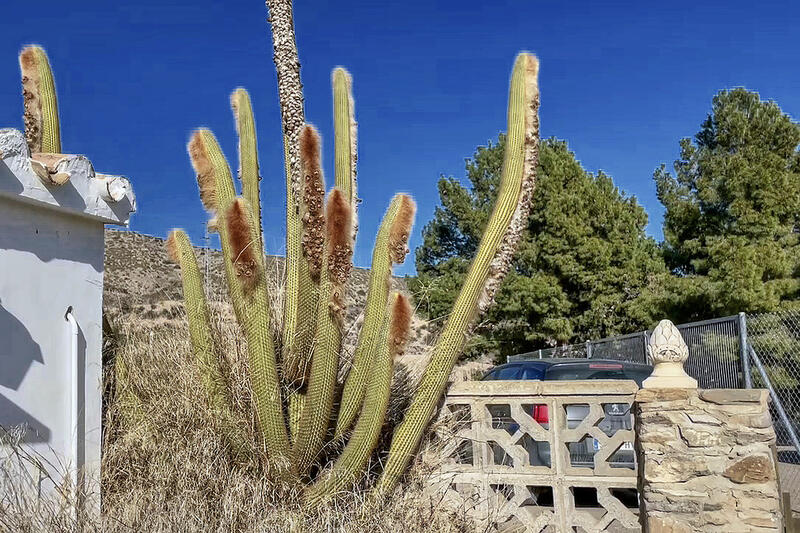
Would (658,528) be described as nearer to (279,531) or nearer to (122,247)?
(279,531)

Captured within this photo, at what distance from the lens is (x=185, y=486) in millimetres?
5238

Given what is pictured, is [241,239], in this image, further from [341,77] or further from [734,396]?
[734,396]

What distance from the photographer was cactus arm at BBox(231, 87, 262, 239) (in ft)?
22.7

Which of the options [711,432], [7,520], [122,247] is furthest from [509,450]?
[122,247]

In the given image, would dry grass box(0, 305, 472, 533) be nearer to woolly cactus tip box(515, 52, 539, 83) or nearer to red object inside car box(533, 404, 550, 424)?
red object inside car box(533, 404, 550, 424)

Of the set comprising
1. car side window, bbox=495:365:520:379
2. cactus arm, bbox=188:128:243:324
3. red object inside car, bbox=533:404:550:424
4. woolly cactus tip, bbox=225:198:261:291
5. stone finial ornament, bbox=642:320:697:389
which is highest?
cactus arm, bbox=188:128:243:324

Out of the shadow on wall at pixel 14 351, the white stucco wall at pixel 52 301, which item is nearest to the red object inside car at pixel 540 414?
the white stucco wall at pixel 52 301

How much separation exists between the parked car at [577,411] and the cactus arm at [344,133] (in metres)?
2.44

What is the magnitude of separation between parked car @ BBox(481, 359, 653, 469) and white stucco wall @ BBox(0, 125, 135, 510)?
352cm

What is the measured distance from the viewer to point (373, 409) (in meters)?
5.67

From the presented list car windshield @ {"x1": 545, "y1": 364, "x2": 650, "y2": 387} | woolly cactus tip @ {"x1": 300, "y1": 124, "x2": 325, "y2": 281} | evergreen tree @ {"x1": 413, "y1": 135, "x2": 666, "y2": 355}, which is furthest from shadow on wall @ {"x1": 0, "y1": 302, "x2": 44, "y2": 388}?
evergreen tree @ {"x1": 413, "y1": 135, "x2": 666, "y2": 355}

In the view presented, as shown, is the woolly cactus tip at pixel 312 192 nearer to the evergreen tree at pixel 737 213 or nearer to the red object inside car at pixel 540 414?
the red object inside car at pixel 540 414

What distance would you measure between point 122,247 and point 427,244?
37.7 ft

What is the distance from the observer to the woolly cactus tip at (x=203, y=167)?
20.9 feet
